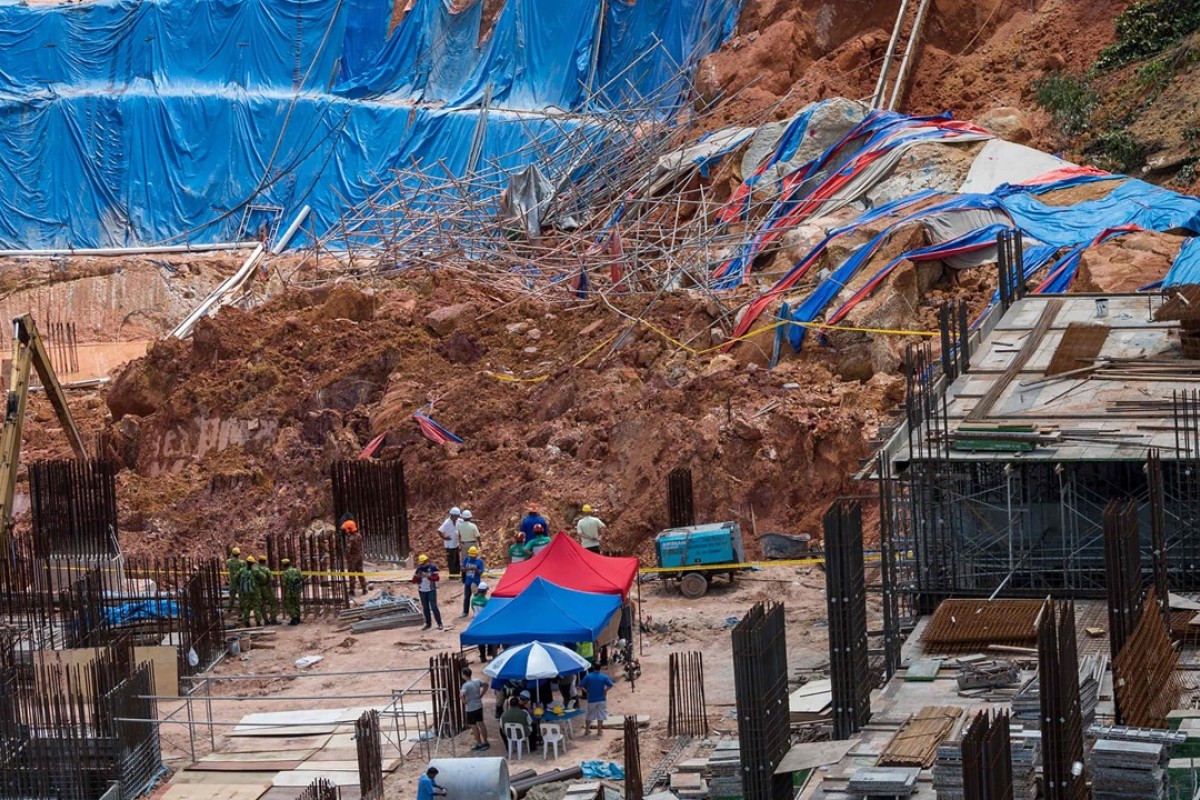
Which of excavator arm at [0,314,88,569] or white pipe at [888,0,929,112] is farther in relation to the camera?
white pipe at [888,0,929,112]

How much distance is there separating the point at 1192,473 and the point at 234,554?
13.4m

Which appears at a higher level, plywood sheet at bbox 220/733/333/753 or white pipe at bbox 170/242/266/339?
white pipe at bbox 170/242/266/339

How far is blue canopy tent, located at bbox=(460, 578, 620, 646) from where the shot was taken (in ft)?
74.8

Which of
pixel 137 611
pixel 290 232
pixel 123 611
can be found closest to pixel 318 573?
pixel 137 611

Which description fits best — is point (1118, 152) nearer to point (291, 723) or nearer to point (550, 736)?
point (550, 736)

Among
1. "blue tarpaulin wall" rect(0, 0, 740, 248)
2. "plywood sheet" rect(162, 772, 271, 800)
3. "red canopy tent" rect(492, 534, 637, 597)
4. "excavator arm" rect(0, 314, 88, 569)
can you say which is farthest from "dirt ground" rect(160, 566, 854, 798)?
"blue tarpaulin wall" rect(0, 0, 740, 248)

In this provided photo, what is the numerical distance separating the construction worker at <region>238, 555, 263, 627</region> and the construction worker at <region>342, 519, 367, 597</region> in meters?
1.57

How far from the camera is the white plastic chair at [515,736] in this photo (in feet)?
71.8

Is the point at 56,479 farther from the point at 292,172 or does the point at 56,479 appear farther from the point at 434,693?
the point at 292,172

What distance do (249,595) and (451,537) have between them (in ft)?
10.1

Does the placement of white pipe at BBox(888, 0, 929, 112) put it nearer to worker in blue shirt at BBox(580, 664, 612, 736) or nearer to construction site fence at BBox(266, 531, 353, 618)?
construction site fence at BBox(266, 531, 353, 618)

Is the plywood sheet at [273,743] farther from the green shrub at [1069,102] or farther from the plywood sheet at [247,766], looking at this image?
the green shrub at [1069,102]

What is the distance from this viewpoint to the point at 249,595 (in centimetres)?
2816

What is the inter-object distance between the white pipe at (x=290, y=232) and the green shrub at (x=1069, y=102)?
18.7m
